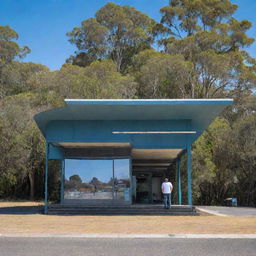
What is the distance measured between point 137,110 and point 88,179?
5.00 metres

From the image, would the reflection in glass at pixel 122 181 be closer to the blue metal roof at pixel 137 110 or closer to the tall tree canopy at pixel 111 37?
the blue metal roof at pixel 137 110

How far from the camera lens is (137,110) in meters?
16.5

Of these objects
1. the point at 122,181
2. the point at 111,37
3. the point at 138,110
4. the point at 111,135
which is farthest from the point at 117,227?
the point at 111,37

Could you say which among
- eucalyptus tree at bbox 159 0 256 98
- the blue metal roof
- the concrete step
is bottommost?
the concrete step

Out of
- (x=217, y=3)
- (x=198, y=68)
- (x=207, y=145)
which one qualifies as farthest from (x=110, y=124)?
(x=217, y=3)

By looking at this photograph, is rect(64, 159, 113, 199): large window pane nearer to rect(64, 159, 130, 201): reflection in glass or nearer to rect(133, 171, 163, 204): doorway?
rect(64, 159, 130, 201): reflection in glass

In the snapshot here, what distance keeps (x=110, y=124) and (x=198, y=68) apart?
999 inches
